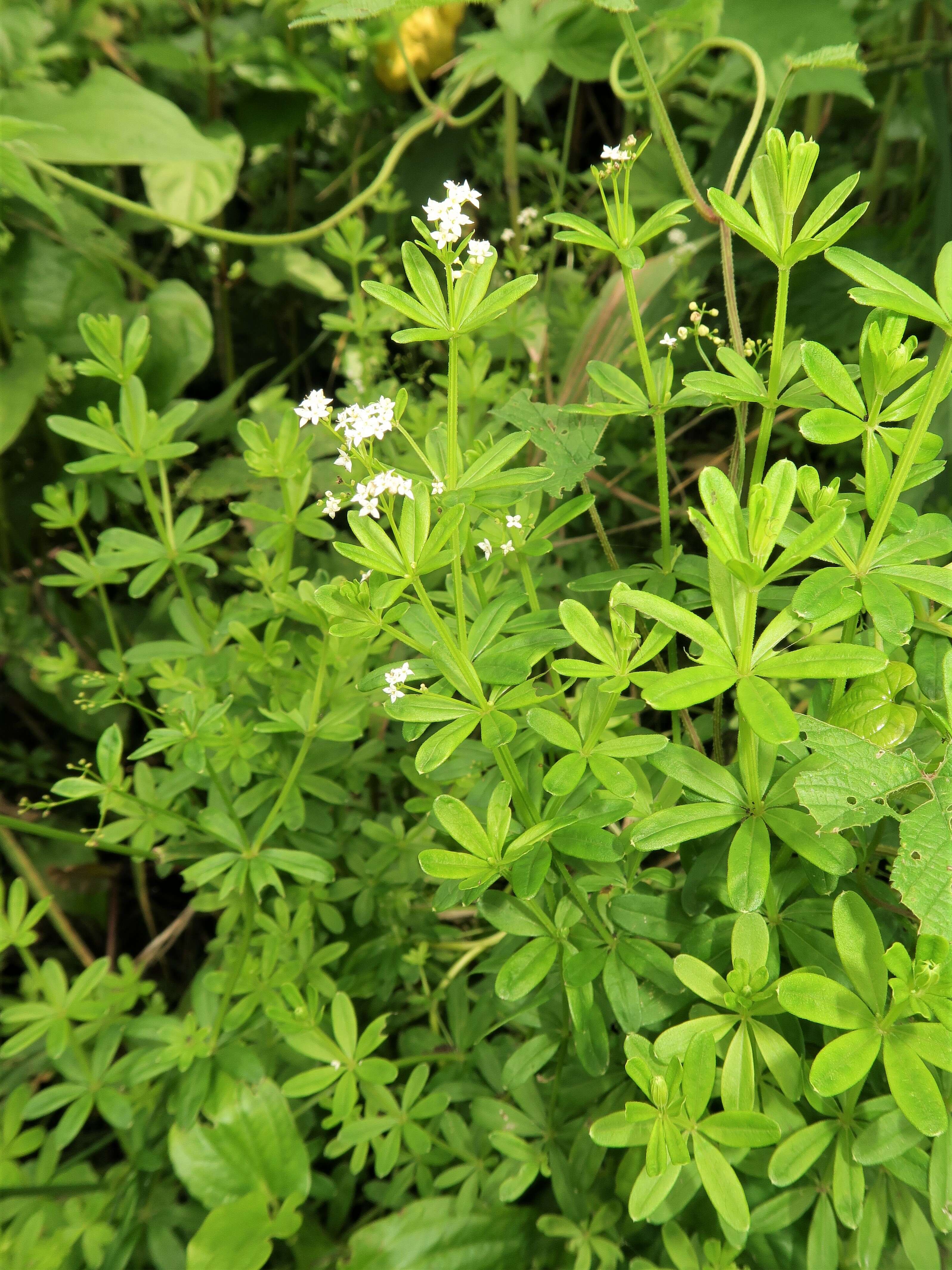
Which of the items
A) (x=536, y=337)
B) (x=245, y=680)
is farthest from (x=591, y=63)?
(x=245, y=680)

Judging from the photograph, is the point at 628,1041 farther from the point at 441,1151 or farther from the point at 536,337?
the point at 536,337

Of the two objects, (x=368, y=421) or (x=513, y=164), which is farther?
(x=513, y=164)

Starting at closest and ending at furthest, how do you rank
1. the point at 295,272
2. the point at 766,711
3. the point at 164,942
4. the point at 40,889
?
the point at 766,711, the point at 164,942, the point at 40,889, the point at 295,272

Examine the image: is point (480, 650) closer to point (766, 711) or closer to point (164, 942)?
point (766, 711)

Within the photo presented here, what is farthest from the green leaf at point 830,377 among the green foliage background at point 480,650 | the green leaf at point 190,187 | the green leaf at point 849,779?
the green leaf at point 190,187

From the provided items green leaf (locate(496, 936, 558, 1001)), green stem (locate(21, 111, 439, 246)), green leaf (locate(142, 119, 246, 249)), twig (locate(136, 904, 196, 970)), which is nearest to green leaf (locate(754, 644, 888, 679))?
green leaf (locate(496, 936, 558, 1001))

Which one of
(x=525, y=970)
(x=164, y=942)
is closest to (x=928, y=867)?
(x=525, y=970)

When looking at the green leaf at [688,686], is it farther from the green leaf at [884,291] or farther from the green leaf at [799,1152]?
the green leaf at [799,1152]
